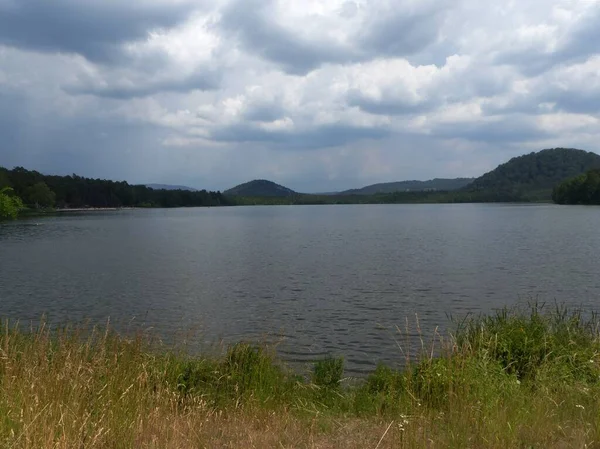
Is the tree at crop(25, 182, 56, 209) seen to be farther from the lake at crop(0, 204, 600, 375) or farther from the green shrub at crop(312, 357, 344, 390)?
the green shrub at crop(312, 357, 344, 390)

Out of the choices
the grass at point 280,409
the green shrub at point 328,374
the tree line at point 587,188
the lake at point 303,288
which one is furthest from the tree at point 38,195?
the tree line at point 587,188

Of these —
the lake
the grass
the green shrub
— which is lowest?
the lake

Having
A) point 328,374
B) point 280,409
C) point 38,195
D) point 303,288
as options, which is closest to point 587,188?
point 303,288

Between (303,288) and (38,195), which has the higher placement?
(38,195)

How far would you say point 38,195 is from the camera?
17825 cm

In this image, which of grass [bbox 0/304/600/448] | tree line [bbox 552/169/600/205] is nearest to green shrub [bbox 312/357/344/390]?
grass [bbox 0/304/600/448]

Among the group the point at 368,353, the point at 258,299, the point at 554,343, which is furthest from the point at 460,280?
the point at 554,343

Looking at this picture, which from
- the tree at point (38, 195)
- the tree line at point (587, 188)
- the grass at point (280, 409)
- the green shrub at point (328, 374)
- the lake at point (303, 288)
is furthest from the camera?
the tree line at point (587, 188)

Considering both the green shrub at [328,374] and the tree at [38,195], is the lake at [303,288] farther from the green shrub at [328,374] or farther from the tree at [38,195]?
the tree at [38,195]

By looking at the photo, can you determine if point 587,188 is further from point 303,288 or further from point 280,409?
point 280,409

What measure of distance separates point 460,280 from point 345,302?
11.0 m

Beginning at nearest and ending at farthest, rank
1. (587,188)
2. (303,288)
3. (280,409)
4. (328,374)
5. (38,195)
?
→ (280,409), (328,374), (303,288), (38,195), (587,188)

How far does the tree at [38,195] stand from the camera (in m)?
179

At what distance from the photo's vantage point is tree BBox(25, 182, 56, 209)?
178875 mm
